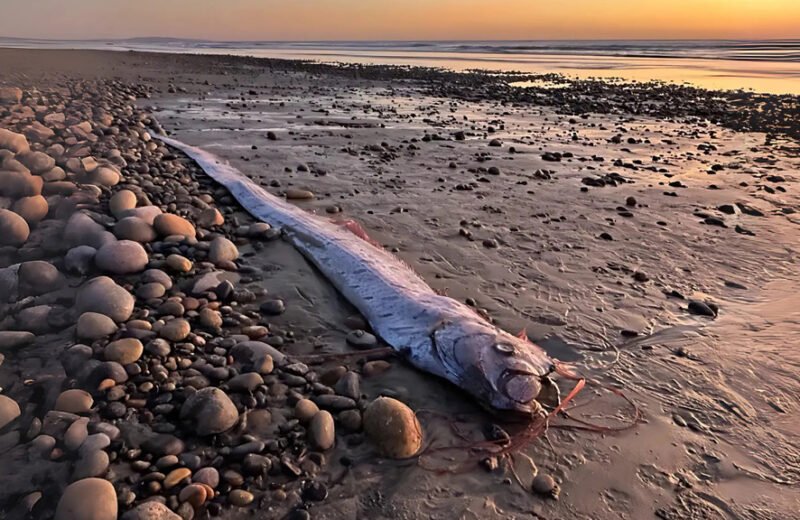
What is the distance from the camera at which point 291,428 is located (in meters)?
2.87

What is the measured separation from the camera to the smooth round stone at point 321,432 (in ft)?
9.12

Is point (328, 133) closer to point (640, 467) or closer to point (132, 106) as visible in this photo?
point (132, 106)

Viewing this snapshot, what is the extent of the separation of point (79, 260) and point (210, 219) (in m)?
1.60

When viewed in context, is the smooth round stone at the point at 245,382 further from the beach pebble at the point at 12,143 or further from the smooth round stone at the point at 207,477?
the beach pebble at the point at 12,143

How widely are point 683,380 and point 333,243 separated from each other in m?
3.13

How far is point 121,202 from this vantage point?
5.39m

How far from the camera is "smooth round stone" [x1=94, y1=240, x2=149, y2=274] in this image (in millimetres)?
4309

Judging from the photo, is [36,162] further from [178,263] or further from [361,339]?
[361,339]

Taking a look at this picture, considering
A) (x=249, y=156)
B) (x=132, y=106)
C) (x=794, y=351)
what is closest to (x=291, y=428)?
(x=794, y=351)

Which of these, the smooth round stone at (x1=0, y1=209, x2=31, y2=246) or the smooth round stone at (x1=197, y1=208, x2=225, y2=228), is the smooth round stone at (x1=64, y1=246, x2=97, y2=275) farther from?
the smooth round stone at (x1=197, y1=208, x2=225, y2=228)

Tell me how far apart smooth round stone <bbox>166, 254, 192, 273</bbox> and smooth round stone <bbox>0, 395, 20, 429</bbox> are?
75.4 inches

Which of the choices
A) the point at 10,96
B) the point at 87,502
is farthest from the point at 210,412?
the point at 10,96

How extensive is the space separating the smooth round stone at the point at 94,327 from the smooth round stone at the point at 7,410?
Result: 0.73 meters

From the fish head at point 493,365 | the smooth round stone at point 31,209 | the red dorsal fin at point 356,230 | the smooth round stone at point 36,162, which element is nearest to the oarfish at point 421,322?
the fish head at point 493,365
